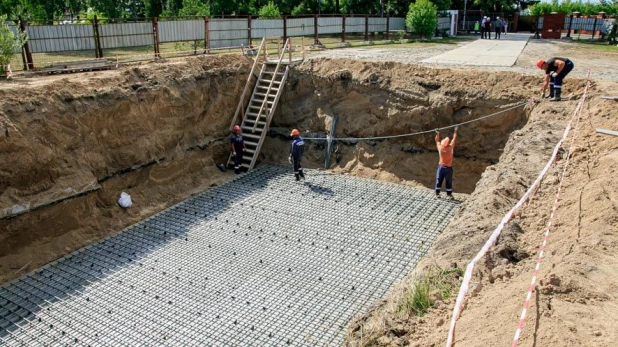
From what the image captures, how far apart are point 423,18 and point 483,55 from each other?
309 inches

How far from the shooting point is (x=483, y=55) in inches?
745

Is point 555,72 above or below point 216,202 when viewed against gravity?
A: above

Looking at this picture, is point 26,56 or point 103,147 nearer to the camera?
point 103,147

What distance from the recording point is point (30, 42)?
1419 centimetres

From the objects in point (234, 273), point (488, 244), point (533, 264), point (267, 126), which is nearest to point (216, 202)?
point (234, 273)

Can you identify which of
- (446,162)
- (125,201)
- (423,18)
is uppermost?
(423,18)

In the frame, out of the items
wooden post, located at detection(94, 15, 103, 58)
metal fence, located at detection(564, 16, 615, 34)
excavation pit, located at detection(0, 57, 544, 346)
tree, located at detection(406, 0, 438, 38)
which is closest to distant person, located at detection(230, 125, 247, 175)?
excavation pit, located at detection(0, 57, 544, 346)

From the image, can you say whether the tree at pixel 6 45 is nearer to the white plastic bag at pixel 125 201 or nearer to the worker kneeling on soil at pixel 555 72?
the white plastic bag at pixel 125 201

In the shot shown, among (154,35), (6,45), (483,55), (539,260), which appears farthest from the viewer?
(483,55)

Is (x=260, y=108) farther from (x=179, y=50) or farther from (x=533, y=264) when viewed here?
(x=533, y=264)

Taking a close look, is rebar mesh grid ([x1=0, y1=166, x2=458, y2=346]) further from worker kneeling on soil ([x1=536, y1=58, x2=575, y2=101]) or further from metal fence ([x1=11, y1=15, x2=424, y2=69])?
metal fence ([x1=11, y1=15, x2=424, y2=69])

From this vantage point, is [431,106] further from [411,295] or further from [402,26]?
[402,26]

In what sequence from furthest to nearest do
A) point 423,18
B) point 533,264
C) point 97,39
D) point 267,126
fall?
point 423,18 < point 97,39 < point 267,126 < point 533,264

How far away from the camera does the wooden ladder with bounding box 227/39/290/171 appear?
14.2m
